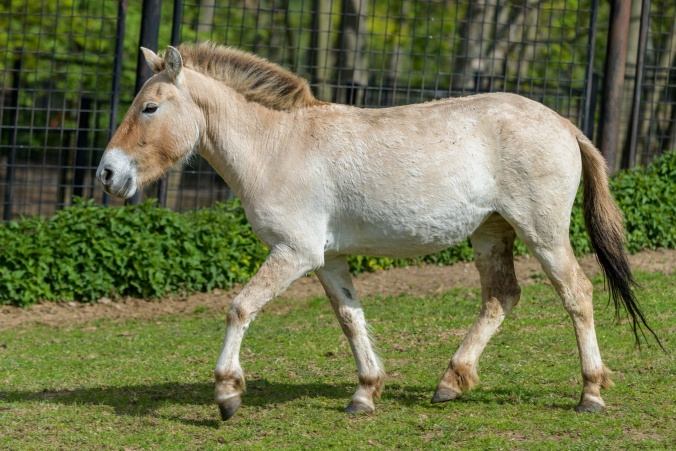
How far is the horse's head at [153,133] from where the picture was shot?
5.73 metres

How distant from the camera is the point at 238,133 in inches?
237

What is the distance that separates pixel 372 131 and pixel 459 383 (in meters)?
1.75

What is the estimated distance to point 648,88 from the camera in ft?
47.6

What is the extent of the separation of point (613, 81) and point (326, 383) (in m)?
6.39

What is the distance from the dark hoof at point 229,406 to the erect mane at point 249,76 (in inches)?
75.9

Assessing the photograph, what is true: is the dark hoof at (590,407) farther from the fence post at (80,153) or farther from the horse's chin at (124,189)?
the fence post at (80,153)

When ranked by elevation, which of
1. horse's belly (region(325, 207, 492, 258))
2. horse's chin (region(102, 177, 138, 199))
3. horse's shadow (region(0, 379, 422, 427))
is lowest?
horse's shadow (region(0, 379, 422, 427))

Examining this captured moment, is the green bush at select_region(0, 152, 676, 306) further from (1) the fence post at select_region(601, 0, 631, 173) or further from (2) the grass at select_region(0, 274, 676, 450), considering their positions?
(1) the fence post at select_region(601, 0, 631, 173)

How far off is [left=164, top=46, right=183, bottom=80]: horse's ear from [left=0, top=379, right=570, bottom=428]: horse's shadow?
2.16m

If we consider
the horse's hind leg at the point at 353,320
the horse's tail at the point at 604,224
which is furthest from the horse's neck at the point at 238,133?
the horse's tail at the point at 604,224

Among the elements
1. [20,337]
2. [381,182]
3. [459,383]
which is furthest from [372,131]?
[20,337]

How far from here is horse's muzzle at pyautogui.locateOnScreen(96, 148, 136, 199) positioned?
571 cm

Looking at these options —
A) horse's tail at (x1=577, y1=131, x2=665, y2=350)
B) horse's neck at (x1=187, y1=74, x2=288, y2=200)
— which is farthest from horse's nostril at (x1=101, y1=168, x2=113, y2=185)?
horse's tail at (x1=577, y1=131, x2=665, y2=350)

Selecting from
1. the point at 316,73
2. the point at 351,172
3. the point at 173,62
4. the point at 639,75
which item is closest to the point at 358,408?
the point at 351,172
